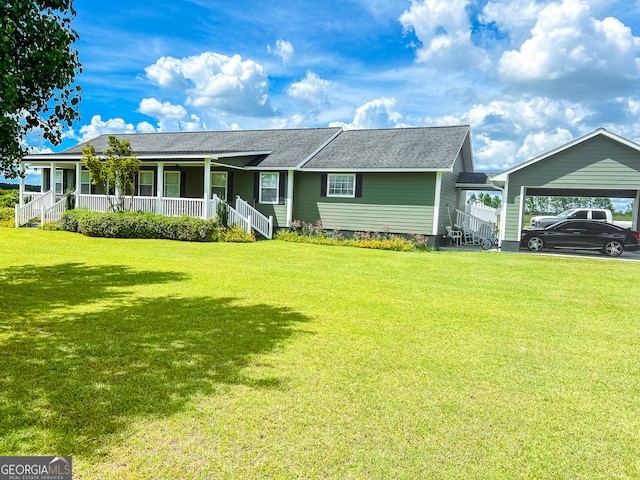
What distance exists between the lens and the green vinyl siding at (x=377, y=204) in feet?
57.2

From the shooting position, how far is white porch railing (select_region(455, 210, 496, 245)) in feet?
67.1

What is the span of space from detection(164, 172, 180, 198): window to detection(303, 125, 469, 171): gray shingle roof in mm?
6878

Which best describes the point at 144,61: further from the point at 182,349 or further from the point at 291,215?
the point at 182,349

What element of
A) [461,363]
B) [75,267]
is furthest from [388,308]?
[75,267]

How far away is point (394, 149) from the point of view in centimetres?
1906

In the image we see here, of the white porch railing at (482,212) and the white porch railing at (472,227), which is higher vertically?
the white porch railing at (482,212)

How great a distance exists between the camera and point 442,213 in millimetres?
18109

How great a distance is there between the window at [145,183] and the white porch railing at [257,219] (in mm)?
5853

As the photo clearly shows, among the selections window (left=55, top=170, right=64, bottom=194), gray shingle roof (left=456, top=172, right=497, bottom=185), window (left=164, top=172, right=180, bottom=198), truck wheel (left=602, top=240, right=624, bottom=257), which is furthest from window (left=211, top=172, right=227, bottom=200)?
truck wheel (left=602, top=240, right=624, bottom=257)

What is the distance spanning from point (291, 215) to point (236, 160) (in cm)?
359

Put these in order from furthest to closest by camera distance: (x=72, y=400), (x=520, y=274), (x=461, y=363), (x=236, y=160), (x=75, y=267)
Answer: (x=236, y=160) → (x=520, y=274) → (x=75, y=267) → (x=461, y=363) → (x=72, y=400)

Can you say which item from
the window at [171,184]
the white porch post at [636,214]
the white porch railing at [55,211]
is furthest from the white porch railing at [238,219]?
the white porch post at [636,214]

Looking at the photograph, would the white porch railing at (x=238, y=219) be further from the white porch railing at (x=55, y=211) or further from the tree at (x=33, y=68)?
the tree at (x=33, y=68)

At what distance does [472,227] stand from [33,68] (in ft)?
63.7
